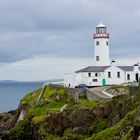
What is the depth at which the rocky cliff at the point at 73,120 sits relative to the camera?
57.3 metres

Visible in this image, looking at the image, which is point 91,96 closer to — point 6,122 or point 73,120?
point 73,120

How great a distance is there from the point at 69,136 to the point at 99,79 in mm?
37938

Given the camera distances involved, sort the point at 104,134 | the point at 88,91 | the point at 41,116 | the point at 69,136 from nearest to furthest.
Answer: the point at 104,134 < the point at 69,136 < the point at 41,116 < the point at 88,91

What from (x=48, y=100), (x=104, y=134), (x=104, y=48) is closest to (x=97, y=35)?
(x=104, y=48)

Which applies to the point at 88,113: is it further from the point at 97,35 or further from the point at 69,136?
the point at 97,35

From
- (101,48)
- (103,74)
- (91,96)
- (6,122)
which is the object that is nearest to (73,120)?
(91,96)

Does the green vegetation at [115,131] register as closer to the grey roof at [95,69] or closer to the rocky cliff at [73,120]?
the rocky cliff at [73,120]

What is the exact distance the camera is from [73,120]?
7144cm

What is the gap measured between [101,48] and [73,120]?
36803 mm

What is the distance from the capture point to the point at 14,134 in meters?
79.9

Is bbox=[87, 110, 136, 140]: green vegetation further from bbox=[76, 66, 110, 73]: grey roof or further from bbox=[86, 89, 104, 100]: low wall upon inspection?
bbox=[76, 66, 110, 73]: grey roof

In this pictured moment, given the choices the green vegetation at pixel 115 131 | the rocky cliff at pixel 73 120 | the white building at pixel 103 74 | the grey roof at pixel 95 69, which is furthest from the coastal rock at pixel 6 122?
the green vegetation at pixel 115 131

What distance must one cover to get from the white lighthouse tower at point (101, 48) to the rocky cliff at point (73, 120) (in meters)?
16.7

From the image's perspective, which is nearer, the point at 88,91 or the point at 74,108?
the point at 74,108
